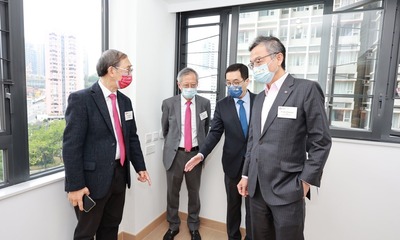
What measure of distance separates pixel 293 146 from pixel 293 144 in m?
0.01

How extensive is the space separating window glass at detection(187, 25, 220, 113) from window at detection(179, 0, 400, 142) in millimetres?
416

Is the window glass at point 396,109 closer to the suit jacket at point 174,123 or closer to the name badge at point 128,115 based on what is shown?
the suit jacket at point 174,123

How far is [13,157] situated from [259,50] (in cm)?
169

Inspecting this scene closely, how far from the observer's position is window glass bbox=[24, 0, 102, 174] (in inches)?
60.1

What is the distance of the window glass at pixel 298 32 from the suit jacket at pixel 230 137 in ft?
2.07

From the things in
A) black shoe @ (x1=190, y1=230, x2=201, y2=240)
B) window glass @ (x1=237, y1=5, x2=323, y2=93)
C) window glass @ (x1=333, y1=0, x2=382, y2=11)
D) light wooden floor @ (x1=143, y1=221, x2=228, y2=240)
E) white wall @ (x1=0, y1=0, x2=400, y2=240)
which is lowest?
light wooden floor @ (x1=143, y1=221, x2=228, y2=240)

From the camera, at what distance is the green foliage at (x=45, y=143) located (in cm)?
156

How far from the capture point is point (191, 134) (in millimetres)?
2221

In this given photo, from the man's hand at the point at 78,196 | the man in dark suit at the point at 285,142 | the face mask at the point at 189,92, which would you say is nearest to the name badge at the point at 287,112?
the man in dark suit at the point at 285,142

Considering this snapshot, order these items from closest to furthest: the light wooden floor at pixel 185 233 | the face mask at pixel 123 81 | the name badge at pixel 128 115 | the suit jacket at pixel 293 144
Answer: the suit jacket at pixel 293 144
the face mask at pixel 123 81
the name badge at pixel 128 115
the light wooden floor at pixel 185 233

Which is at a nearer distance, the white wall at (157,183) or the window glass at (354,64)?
the white wall at (157,183)

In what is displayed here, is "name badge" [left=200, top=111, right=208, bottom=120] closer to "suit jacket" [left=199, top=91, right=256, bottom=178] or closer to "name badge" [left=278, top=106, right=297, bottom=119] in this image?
"suit jacket" [left=199, top=91, right=256, bottom=178]

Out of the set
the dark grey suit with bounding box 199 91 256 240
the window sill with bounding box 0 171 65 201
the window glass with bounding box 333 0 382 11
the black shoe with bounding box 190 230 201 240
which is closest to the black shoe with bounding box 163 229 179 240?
the black shoe with bounding box 190 230 201 240

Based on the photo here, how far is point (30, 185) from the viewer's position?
1.44 meters
